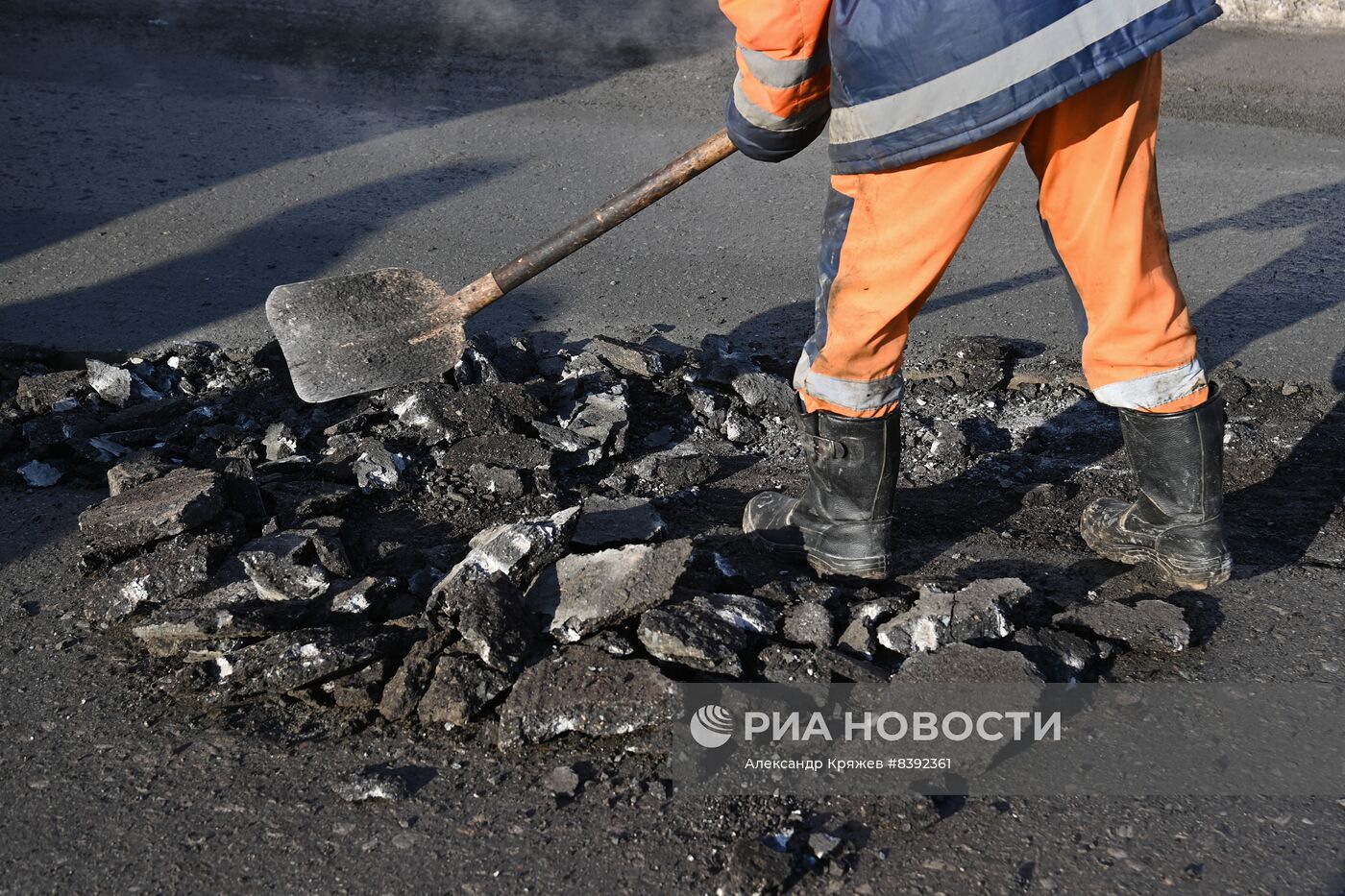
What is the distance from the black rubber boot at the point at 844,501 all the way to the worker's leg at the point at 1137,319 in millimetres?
543

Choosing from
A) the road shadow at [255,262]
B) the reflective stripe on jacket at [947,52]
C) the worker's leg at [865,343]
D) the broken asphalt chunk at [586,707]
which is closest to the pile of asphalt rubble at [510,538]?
the broken asphalt chunk at [586,707]

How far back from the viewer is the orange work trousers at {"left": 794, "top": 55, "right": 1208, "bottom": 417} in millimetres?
2410

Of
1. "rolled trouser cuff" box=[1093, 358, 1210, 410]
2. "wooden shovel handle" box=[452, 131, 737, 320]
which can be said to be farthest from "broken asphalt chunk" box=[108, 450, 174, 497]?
"rolled trouser cuff" box=[1093, 358, 1210, 410]

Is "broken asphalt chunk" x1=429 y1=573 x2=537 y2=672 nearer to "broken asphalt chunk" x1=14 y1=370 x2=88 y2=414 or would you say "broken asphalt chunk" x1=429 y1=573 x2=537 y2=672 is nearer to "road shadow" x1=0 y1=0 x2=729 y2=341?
"broken asphalt chunk" x1=14 y1=370 x2=88 y2=414

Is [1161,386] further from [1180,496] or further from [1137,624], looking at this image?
[1137,624]

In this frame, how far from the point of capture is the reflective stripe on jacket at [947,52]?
222 cm

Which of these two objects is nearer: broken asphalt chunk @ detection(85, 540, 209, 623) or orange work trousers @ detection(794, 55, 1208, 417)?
orange work trousers @ detection(794, 55, 1208, 417)

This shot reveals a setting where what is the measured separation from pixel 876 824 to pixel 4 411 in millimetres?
3019

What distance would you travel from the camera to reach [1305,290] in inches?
178

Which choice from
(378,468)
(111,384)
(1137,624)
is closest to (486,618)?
(378,468)

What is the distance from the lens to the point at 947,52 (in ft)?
7.36

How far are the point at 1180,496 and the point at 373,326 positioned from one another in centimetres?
235

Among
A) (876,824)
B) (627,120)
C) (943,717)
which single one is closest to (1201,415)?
(943,717)

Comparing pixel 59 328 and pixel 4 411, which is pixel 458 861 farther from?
pixel 59 328
